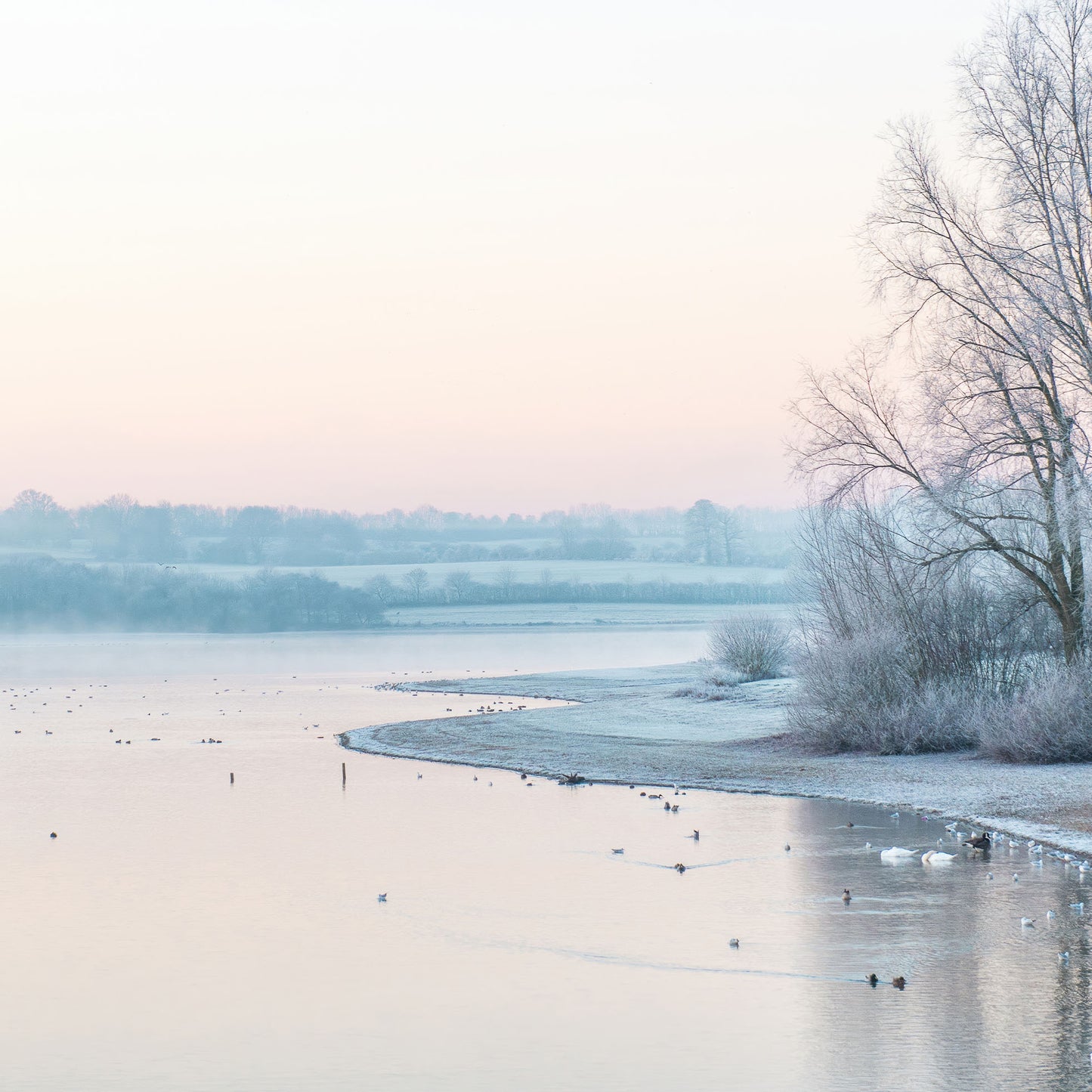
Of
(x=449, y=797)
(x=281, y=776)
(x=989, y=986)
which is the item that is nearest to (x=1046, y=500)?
(x=449, y=797)

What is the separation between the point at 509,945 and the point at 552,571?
458 ft

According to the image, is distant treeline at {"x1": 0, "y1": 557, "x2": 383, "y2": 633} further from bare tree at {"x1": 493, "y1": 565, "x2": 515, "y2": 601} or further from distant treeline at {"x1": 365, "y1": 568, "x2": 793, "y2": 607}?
bare tree at {"x1": 493, "y1": 565, "x2": 515, "y2": 601}

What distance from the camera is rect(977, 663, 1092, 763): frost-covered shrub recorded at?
23953 mm

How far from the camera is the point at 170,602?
5231 inches

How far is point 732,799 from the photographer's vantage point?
21.9m

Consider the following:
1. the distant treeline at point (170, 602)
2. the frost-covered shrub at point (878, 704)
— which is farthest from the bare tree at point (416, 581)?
the frost-covered shrub at point (878, 704)

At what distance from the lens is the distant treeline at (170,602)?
127625 mm

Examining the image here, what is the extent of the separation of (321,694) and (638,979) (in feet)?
125

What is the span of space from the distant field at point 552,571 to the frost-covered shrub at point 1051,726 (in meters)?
114

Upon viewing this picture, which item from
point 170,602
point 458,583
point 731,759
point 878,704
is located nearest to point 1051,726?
point 878,704

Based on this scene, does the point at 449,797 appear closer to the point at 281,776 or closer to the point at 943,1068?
the point at 281,776

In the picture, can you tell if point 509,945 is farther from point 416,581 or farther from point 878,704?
point 416,581

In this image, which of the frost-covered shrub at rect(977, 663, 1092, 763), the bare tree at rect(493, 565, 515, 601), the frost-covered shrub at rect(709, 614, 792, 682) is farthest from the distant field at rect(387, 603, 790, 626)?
the frost-covered shrub at rect(977, 663, 1092, 763)

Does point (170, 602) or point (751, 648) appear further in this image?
point (170, 602)
